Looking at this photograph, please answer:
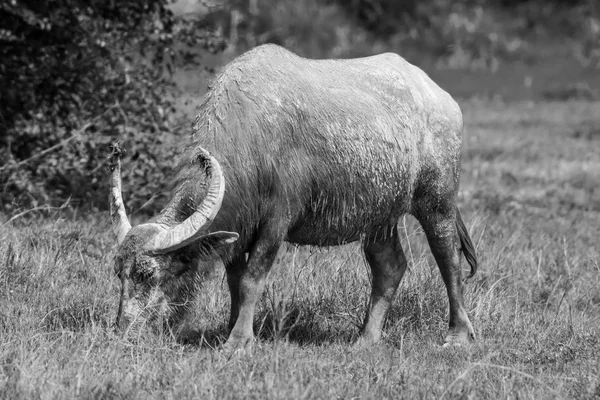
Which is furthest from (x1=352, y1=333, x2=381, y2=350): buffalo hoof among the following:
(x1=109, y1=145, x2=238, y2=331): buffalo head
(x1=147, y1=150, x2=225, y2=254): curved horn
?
(x1=147, y1=150, x2=225, y2=254): curved horn


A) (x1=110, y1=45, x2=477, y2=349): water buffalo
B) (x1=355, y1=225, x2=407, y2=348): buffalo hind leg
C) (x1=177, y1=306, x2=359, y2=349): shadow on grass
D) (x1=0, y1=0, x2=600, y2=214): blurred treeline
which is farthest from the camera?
(x1=0, y1=0, x2=600, y2=214): blurred treeline

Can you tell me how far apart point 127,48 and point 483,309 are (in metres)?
4.09

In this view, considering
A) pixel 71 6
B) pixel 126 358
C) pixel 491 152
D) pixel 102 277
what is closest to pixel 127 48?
pixel 71 6

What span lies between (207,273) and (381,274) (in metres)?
1.49

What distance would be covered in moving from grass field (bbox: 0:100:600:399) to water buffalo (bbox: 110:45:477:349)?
0.77 feet

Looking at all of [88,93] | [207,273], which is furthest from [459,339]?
[88,93]

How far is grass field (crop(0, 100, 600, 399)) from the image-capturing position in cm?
523

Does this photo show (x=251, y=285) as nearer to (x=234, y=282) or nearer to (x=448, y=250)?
(x=234, y=282)

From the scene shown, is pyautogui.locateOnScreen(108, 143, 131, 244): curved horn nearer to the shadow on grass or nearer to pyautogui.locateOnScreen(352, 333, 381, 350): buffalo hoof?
the shadow on grass

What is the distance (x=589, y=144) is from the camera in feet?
56.4

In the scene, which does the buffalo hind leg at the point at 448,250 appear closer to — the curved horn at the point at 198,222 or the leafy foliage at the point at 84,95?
the curved horn at the point at 198,222

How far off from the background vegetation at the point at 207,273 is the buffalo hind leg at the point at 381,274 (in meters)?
0.16

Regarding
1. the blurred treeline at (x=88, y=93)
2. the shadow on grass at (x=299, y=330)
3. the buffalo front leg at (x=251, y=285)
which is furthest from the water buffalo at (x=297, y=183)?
the blurred treeline at (x=88, y=93)

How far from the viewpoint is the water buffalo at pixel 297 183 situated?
19.6ft
